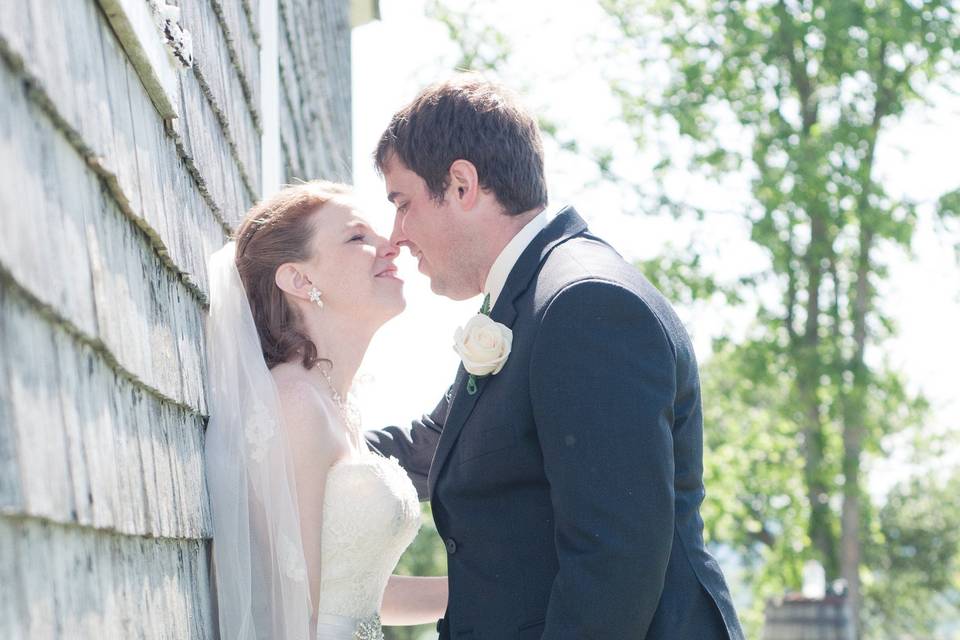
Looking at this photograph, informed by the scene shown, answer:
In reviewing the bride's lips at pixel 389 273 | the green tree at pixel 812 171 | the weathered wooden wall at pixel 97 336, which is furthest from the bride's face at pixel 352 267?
the green tree at pixel 812 171

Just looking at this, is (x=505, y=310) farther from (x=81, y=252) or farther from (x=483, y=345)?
(x=81, y=252)

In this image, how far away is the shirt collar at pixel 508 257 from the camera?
2.74m

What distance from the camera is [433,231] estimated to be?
284 cm

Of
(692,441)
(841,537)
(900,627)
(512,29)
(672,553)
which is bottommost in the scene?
(900,627)

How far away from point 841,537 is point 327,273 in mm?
11466

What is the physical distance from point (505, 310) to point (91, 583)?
130cm

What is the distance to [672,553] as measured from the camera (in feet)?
7.86

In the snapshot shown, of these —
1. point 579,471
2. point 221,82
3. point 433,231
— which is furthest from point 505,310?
Answer: point 221,82

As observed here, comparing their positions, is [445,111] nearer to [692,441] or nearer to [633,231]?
[692,441]

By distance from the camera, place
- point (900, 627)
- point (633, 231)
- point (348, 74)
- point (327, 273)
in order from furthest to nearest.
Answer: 1. point (900, 627)
2. point (633, 231)
3. point (348, 74)
4. point (327, 273)

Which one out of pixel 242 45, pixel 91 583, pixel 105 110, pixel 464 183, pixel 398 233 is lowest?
pixel 91 583

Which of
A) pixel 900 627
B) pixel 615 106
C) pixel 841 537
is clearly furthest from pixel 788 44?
pixel 900 627

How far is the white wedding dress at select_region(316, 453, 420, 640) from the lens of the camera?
2.94 m

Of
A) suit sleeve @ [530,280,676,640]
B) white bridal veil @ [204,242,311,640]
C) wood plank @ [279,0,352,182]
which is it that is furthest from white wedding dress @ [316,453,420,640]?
wood plank @ [279,0,352,182]
